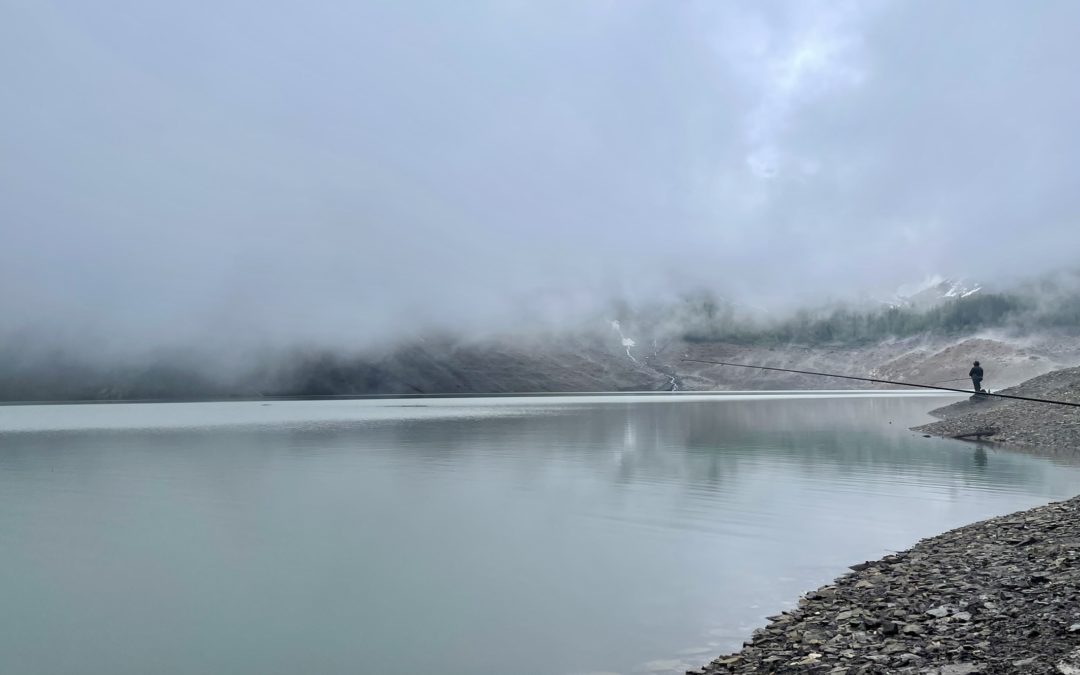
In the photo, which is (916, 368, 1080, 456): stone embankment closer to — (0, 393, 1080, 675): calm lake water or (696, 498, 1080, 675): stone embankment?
(0, 393, 1080, 675): calm lake water

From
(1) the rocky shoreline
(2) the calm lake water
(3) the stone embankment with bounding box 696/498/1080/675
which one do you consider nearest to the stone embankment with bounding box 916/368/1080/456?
(2) the calm lake water

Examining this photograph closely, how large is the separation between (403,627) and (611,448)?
116ft

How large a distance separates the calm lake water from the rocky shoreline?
3.35 feet

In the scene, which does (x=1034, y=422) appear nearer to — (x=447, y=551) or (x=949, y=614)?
(x=447, y=551)

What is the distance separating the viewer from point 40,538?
819 inches

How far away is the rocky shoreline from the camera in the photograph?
898 centimetres

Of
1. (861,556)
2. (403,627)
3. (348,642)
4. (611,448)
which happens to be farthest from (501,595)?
(611,448)

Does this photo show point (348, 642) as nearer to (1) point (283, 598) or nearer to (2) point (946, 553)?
(1) point (283, 598)

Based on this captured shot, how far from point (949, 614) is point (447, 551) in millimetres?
11245

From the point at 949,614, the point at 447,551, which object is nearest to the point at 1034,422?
→ the point at 447,551

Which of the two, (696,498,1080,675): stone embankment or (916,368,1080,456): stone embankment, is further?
(916,368,1080,456): stone embankment

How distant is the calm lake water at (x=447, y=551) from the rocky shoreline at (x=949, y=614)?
1.02 metres

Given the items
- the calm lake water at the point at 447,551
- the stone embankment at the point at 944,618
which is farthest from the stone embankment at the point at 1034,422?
the stone embankment at the point at 944,618

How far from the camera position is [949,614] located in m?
10.9
